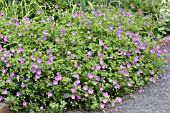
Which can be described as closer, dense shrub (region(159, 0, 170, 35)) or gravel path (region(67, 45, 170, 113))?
gravel path (region(67, 45, 170, 113))

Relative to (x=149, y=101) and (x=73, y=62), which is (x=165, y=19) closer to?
(x=149, y=101)

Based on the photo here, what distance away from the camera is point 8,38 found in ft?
12.5

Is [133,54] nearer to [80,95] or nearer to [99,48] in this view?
[99,48]

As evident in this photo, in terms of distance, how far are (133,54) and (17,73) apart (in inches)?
47.6

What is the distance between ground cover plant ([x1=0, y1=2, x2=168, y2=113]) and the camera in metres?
3.36

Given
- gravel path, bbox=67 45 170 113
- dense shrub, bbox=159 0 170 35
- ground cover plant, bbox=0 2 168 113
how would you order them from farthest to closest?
dense shrub, bbox=159 0 170 35 → gravel path, bbox=67 45 170 113 → ground cover plant, bbox=0 2 168 113

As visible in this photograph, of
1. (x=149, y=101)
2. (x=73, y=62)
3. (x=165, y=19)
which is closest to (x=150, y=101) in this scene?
(x=149, y=101)

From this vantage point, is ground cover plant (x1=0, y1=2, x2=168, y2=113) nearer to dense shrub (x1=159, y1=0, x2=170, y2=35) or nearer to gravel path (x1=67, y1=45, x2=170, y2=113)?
gravel path (x1=67, y1=45, x2=170, y2=113)

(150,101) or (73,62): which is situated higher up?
(73,62)

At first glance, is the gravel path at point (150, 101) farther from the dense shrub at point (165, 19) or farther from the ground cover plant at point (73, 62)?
the dense shrub at point (165, 19)

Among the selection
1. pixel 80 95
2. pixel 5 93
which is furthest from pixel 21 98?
pixel 80 95

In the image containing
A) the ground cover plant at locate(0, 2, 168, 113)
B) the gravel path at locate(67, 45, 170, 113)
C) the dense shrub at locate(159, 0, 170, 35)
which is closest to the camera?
the ground cover plant at locate(0, 2, 168, 113)

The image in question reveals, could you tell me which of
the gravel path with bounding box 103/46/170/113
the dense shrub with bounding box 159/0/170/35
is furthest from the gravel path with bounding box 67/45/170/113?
the dense shrub with bounding box 159/0/170/35

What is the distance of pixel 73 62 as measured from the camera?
353cm
